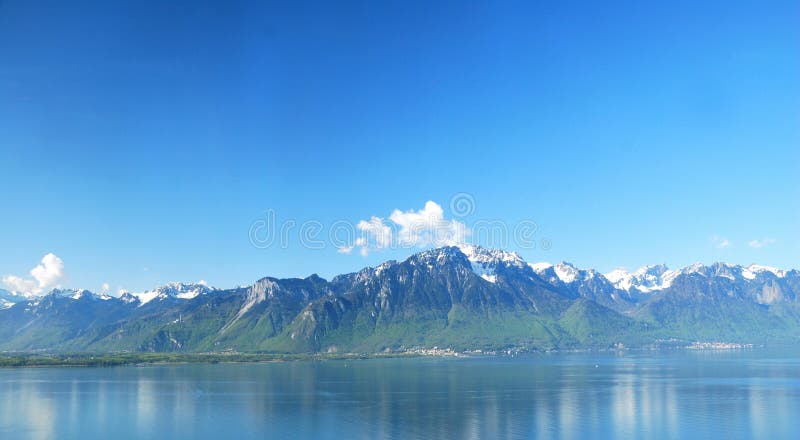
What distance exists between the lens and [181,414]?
5487 inches

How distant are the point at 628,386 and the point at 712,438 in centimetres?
9047

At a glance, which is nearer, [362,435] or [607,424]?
[362,435]

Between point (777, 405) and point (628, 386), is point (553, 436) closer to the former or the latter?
point (777, 405)

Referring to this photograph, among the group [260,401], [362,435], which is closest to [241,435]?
[362,435]

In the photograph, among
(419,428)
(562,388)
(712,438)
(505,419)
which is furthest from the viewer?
(562,388)

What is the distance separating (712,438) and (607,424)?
20.1 meters

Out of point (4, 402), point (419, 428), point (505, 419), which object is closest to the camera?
point (419, 428)

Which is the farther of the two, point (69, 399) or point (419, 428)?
point (69, 399)

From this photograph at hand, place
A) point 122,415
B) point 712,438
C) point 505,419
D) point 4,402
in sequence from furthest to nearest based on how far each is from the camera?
point 4,402 → point 122,415 → point 505,419 → point 712,438

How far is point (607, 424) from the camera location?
12312 cm

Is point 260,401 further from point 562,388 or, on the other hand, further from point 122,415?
point 562,388

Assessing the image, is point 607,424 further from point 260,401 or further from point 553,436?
point 260,401

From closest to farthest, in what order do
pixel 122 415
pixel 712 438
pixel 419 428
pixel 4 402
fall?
pixel 712 438
pixel 419 428
pixel 122 415
pixel 4 402

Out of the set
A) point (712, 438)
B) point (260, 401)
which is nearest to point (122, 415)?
point (260, 401)
